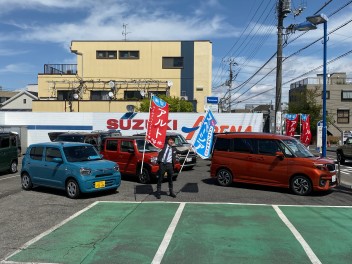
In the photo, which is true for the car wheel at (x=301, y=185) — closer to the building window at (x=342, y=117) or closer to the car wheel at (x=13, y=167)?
the car wheel at (x=13, y=167)

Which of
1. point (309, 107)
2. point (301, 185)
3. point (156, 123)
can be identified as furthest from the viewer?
point (309, 107)

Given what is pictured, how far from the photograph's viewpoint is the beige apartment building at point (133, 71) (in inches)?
1710

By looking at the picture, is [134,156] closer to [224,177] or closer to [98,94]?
[224,177]

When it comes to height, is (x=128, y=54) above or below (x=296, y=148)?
above

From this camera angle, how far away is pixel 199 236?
7.22 m

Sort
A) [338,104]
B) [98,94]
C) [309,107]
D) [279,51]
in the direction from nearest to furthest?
[279,51] → [98,94] → [309,107] → [338,104]

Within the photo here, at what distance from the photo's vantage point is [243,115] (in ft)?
97.6

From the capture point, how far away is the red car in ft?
46.1

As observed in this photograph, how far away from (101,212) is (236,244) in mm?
3802

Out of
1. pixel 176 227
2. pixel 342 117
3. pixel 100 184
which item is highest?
pixel 342 117

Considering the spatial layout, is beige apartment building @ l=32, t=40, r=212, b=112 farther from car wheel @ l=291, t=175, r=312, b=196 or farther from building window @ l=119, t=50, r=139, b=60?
car wheel @ l=291, t=175, r=312, b=196

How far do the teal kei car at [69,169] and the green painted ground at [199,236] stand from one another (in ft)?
4.10

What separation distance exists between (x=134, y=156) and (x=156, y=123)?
2604 millimetres

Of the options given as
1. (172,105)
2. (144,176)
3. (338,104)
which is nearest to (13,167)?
(144,176)
